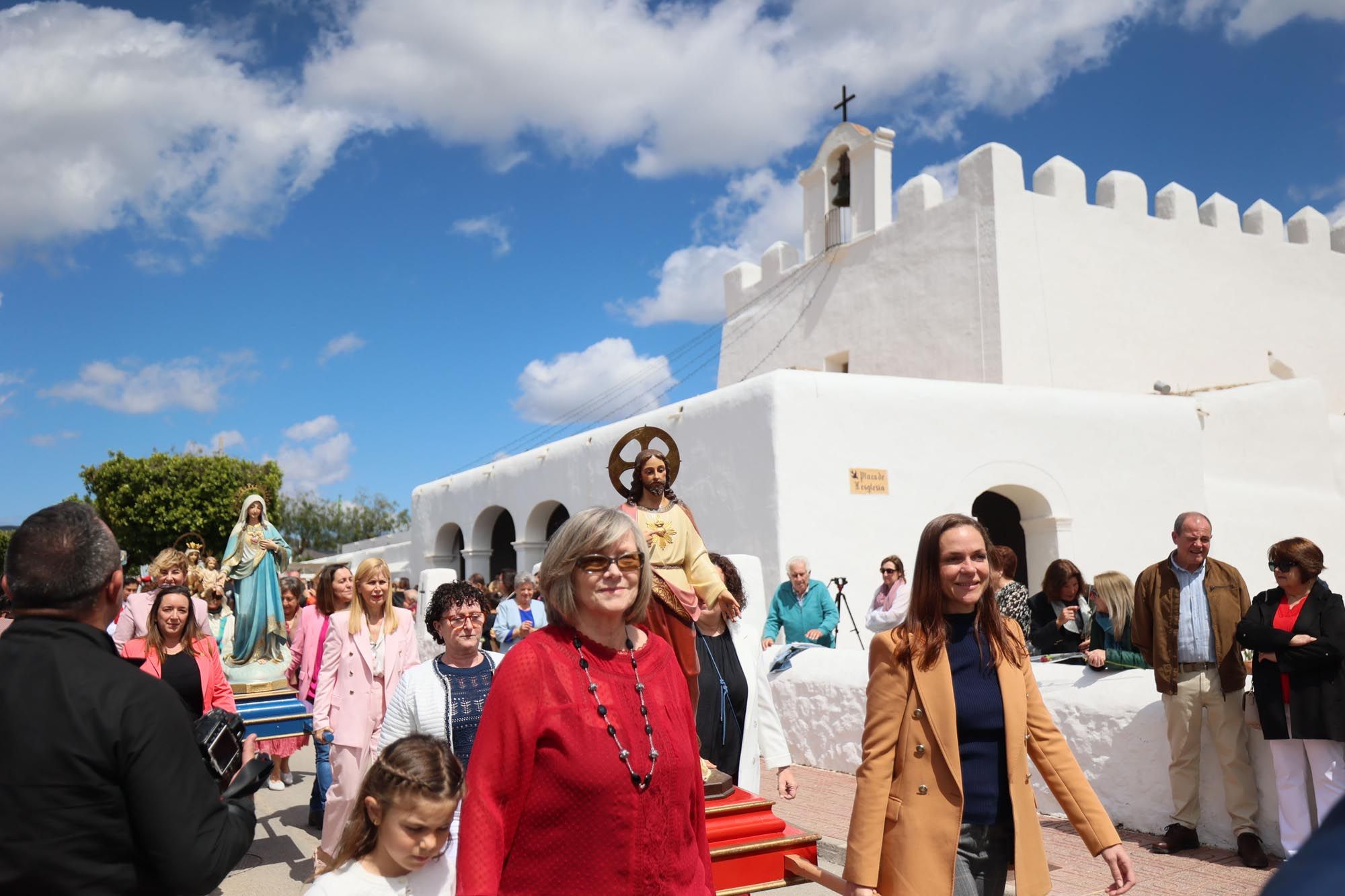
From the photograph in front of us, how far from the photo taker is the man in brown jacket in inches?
227

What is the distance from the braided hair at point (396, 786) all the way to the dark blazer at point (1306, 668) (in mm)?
4437

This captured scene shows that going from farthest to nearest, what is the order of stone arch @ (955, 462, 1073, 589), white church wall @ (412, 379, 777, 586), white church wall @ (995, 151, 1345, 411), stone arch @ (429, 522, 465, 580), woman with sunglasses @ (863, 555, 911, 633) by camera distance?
stone arch @ (429, 522, 465, 580)
white church wall @ (995, 151, 1345, 411)
stone arch @ (955, 462, 1073, 589)
white church wall @ (412, 379, 777, 586)
woman with sunglasses @ (863, 555, 911, 633)

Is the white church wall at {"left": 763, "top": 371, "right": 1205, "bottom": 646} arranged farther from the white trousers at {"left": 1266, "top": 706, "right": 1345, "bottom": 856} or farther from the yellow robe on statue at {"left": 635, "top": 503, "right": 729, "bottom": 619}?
the yellow robe on statue at {"left": 635, "top": 503, "right": 729, "bottom": 619}

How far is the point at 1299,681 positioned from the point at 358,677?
5.03 metres

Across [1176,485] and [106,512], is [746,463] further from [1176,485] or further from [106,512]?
[106,512]

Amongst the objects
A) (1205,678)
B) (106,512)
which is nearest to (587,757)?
(1205,678)

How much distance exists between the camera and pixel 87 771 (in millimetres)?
2037

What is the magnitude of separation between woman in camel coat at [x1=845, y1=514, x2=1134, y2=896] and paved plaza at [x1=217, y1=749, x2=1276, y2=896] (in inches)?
99.9

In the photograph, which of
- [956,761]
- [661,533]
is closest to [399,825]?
[956,761]

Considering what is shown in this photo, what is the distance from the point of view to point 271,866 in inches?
253

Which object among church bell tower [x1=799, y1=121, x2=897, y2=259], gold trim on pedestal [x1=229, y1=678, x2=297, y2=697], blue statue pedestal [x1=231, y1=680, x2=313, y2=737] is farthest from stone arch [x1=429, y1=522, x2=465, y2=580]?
blue statue pedestal [x1=231, y1=680, x2=313, y2=737]

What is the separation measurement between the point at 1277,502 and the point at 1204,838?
1166cm

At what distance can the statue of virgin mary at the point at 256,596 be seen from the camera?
29.9 feet

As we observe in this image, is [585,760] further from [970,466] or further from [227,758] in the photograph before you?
[970,466]
